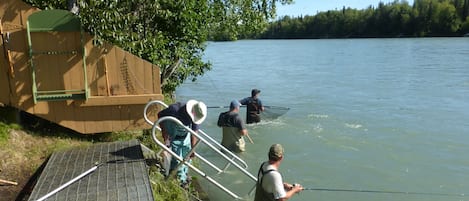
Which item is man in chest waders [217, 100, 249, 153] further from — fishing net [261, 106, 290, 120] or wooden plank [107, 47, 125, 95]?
fishing net [261, 106, 290, 120]

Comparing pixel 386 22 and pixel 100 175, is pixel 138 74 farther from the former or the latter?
pixel 386 22

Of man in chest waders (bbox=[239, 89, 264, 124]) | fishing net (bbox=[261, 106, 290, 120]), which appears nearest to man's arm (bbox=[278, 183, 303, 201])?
man in chest waders (bbox=[239, 89, 264, 124])

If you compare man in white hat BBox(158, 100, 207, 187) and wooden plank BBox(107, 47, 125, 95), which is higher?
wooden plank BBox(107, 47, 125, 95)

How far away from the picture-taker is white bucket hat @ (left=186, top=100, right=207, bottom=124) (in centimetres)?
689

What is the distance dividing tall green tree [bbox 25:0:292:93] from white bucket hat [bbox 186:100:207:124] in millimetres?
2236

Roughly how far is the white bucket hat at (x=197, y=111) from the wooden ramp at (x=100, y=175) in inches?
39.2

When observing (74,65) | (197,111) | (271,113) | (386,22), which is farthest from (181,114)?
(386,22)

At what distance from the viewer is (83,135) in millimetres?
8492

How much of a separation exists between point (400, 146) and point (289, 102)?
8.77 m

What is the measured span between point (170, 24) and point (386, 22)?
12059 cm

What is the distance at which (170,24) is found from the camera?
10.2 meters

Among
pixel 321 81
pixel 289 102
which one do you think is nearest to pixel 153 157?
pixel 289 102

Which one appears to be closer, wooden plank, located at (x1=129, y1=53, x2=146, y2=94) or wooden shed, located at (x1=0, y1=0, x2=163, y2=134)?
wooden shed, located at (x1=0, y1=0, x2=163, y2=134)

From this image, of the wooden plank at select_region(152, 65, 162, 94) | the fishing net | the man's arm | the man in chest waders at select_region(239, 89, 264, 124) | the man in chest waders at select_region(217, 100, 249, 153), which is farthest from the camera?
the fishing net
